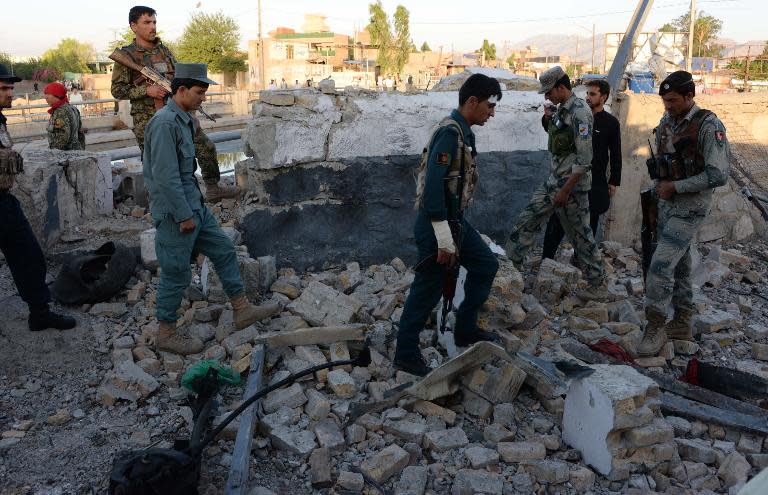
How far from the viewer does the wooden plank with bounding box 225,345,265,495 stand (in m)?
2.59

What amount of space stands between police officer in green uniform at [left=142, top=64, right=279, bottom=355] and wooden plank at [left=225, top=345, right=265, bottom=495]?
60 centimetres

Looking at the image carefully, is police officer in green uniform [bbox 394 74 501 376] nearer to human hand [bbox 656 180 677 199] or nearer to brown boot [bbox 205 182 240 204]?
human hand [bbox 656 180 677 199]

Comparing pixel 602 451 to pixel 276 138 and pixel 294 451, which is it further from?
pixel 276 138

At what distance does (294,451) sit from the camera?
117 inches

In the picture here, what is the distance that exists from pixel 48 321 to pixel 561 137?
12.5ft

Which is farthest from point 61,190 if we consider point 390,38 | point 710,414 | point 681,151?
point 390,38

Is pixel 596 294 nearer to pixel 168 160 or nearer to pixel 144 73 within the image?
pixel 168 160

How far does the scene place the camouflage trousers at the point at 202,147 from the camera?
547 centimetres

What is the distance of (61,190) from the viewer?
554 cm

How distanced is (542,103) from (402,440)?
371 cm

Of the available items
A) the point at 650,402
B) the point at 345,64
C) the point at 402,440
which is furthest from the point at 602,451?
the point at 345,64

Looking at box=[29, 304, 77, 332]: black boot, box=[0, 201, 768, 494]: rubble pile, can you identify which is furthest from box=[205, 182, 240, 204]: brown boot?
box=[29, 304, 77, 332]: black boot

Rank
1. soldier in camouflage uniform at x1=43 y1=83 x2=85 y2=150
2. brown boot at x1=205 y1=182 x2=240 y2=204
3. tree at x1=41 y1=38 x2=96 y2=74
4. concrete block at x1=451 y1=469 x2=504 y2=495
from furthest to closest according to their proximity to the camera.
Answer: tree at x1=41 y1=38 x2=96 y2=74, soldier in camouflage uniform at x1=43 y1=83 x2=85 y2=150, brown boot at x1=205 y1=182 x2=240 y2=204, concrete block at x1=451 y1=469 x2=504 y2=495

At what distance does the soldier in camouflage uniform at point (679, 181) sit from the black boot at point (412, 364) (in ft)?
4.85
